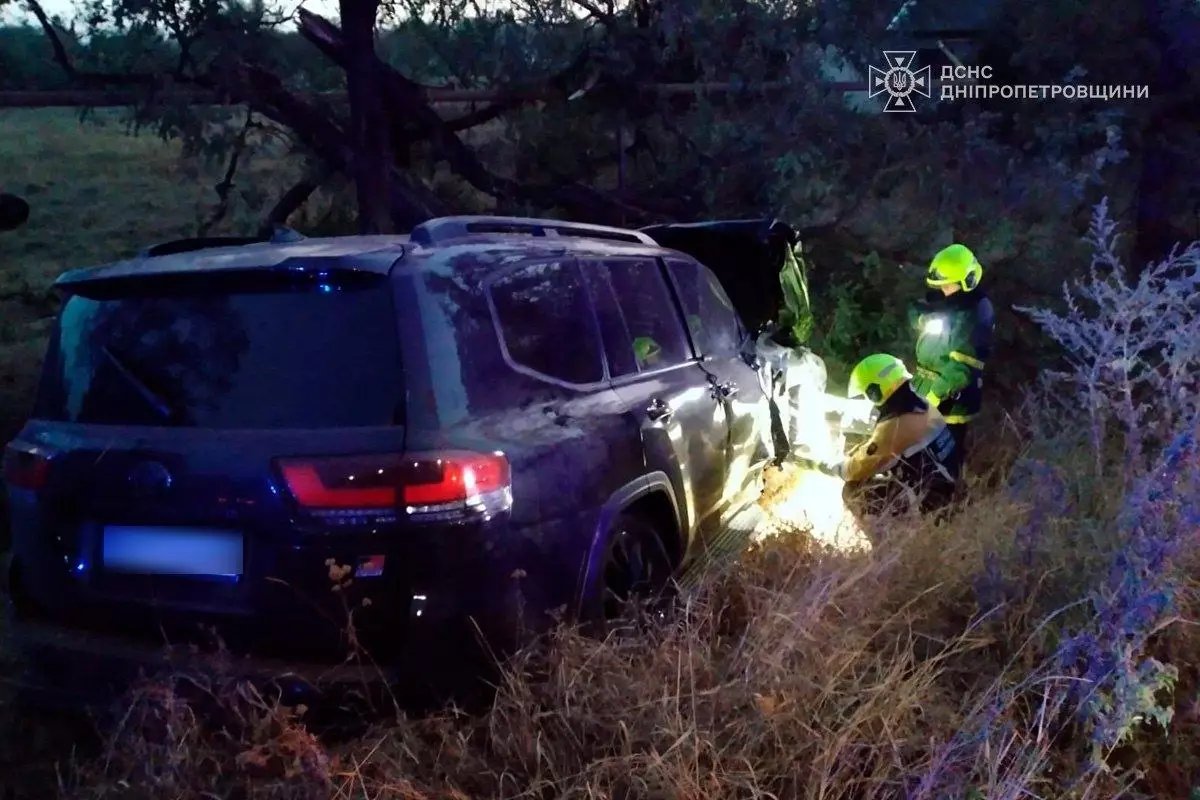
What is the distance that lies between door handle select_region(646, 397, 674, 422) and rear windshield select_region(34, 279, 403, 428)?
1.27 m

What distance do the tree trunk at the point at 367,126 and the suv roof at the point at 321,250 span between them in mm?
4053

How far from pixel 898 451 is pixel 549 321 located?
2.52 metres

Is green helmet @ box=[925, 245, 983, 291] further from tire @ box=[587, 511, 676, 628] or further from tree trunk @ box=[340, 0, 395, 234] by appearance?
tree trunk @ box=[340, 0, 395, 234]

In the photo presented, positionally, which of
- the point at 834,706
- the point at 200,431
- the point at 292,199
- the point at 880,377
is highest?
the point at 292,199

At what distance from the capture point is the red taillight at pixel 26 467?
308 cm

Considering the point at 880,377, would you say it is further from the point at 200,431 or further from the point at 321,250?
the point at 200,431

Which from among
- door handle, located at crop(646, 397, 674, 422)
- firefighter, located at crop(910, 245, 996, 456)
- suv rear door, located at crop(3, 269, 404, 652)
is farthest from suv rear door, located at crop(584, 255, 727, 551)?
firefighter, located at crop(910, 245, 996, 456)

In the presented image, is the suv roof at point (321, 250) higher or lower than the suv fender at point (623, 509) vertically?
higher

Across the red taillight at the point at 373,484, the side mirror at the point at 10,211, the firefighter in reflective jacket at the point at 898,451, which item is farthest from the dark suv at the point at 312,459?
the side mirror at the point at 10,211

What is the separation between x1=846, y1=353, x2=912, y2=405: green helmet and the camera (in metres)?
5.45

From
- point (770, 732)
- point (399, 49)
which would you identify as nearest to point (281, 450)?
point (770, 732)

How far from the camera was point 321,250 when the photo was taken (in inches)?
123

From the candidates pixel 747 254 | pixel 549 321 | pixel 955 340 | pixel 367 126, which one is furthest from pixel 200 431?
pixel 367 126

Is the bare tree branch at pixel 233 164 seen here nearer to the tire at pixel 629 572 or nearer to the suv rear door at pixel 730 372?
the suv rear door at pixel 730 372
